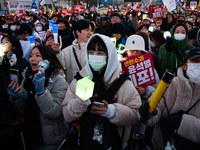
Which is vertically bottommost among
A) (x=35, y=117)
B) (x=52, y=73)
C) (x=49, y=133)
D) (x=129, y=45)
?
(x=49, y=133)

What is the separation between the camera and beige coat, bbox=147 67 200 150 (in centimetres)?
162

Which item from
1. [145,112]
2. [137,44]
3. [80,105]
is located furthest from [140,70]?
[80,105]

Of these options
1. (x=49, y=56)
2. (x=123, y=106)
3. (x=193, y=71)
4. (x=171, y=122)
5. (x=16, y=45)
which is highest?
(x=16, y=45)

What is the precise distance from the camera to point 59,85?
2.18 metres

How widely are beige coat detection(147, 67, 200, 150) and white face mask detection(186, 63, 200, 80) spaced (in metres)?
0.06

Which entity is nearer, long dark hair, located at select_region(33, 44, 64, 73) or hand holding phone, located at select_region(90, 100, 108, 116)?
hand holding phone, located at select_region(90, 100, 108, 116)

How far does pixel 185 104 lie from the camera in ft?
5.62

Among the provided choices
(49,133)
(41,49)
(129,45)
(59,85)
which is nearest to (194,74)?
(129,45)

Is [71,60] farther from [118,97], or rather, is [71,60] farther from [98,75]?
[118,97]

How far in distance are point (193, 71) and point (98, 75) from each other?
3.46 feet

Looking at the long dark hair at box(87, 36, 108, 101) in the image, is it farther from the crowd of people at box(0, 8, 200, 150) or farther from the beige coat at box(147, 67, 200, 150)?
the beige coat at box(147, 67, 200, 150)

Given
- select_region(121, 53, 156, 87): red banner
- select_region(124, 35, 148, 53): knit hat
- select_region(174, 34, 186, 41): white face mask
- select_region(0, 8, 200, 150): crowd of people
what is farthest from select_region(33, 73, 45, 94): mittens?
select_region(174, 34, 186, 41): white face mask

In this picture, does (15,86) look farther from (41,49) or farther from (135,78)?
(135,78)

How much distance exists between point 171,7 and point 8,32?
23.4 feet
